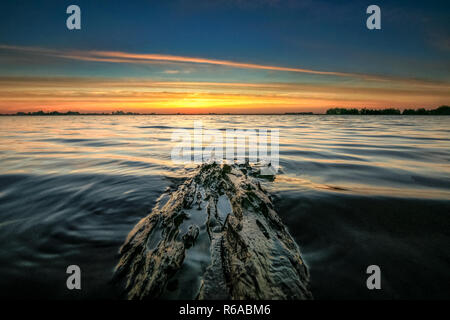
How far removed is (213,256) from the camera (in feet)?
5.71

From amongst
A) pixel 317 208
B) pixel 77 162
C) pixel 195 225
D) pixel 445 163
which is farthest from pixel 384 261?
pixel 77 162

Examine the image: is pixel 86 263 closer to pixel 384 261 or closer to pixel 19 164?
pixel 384 261

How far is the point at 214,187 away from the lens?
345cm

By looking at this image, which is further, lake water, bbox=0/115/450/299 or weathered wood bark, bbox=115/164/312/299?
lake water, bbox=0/115/450/299

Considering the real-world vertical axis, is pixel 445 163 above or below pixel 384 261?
above

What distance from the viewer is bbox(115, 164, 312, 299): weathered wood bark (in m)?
1.37

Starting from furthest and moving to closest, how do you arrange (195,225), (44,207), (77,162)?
(77,162)
(44,207)
(195,225)

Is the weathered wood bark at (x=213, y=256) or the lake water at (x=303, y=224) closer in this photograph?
the weathered wood bark at (x=213, y=256)

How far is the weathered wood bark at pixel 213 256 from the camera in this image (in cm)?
137

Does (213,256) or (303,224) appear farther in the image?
(303,224)
